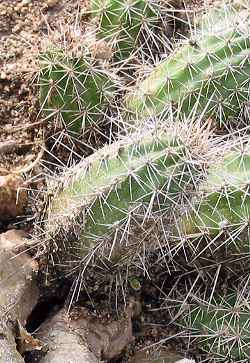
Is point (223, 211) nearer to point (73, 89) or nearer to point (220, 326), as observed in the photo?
point (220, 326)

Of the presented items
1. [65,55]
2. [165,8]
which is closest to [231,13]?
[165,8]

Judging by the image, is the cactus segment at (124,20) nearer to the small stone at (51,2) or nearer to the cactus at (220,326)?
the small stone at (51,2)

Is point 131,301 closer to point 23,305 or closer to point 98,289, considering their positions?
point 98,289

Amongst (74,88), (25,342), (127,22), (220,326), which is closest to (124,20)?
(127,22)

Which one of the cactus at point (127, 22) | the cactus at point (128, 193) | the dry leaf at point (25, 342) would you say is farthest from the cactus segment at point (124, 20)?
the dry leaf at point (25, 342)

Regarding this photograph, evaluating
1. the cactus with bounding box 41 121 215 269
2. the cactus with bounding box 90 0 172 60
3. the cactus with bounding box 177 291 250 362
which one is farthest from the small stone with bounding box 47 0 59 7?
the cactus with bounding box 177 291 250 362

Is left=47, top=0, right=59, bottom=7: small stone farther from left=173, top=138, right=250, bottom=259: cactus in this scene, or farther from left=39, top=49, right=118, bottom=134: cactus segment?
left=173, top=138, right=250, bottom=259: cactus
